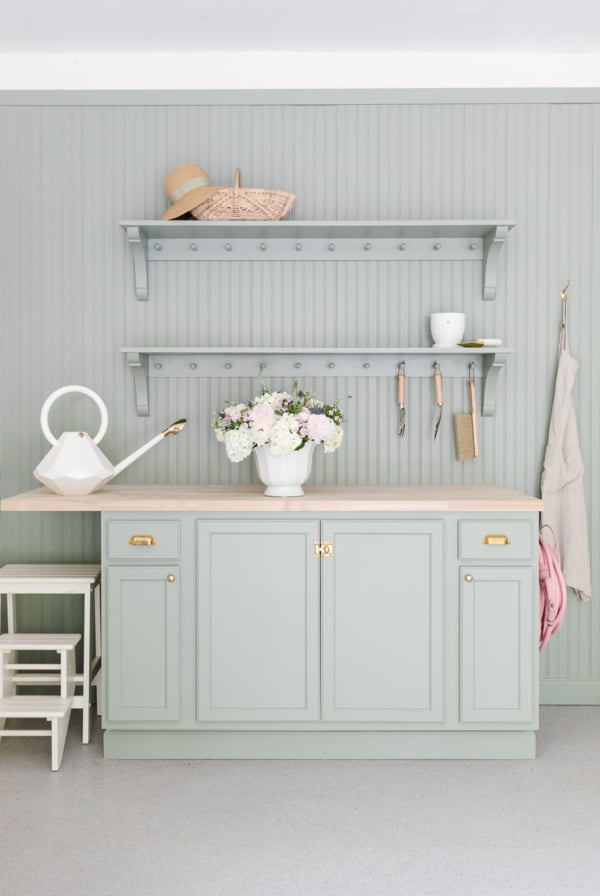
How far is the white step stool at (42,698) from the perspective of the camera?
2719 mm

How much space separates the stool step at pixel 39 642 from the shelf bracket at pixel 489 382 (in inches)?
73.2

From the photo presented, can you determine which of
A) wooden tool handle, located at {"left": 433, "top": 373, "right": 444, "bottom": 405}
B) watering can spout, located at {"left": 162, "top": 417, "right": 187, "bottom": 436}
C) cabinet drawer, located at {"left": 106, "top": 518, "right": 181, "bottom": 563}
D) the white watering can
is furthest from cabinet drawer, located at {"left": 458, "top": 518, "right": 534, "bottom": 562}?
the white watering can

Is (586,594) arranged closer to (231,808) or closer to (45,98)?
(231,808)

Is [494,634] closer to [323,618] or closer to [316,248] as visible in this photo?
[323,618]

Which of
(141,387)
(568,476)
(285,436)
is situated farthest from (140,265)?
(568,476)

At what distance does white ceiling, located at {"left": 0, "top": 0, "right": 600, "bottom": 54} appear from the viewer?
2895mm

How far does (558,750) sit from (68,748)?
1789mm

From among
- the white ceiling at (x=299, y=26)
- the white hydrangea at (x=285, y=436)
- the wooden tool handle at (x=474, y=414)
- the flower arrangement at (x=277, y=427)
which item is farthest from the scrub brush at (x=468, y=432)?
the white ceiling at (x=299, y=26)

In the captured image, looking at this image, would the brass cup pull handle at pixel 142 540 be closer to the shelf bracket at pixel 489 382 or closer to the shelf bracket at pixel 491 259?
the shelf bracket at pixel 489 382

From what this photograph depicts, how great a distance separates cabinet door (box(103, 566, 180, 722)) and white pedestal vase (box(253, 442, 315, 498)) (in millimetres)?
457

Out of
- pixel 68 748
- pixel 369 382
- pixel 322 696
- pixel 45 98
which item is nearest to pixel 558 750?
pixel 322 696

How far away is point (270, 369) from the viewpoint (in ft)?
10.9

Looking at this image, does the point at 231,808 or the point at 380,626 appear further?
the point at 380,626

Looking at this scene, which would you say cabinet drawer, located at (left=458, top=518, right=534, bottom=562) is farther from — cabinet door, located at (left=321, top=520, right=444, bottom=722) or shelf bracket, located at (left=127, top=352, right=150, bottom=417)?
shelf bracket, located at (left=127, top=352, right=150, bottom=417)
